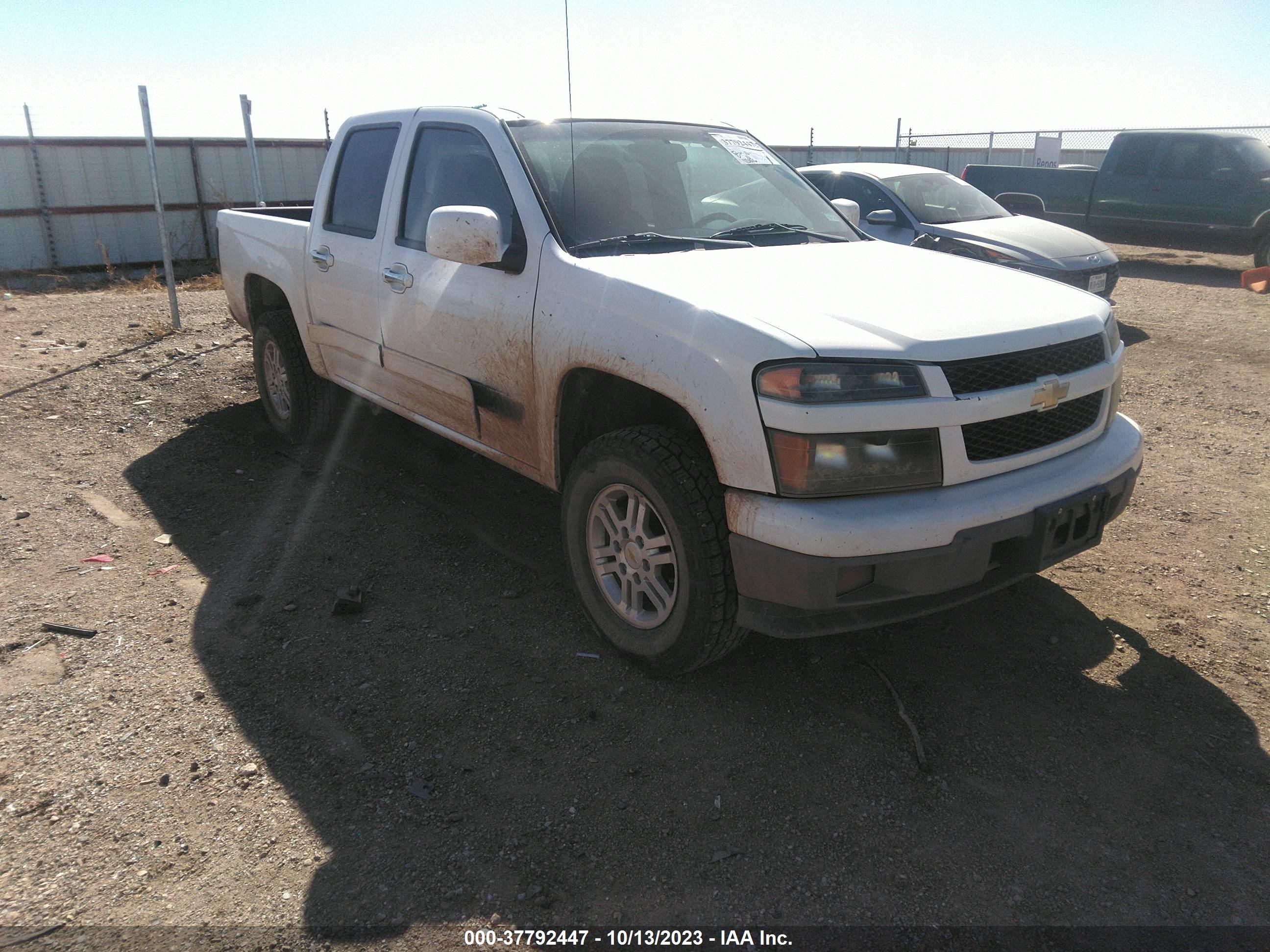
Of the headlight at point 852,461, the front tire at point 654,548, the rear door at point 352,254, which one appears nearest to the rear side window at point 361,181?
the rear door at point 352,254

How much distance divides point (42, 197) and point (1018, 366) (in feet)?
53.2

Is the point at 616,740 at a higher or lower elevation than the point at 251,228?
lower

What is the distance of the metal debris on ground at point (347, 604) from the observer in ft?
12.3

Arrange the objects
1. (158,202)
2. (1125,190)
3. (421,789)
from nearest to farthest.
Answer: (421,789)
(158,202)
(1125,190)

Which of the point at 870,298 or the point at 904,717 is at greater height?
the point at 870,298

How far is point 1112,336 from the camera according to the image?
332 centimetres

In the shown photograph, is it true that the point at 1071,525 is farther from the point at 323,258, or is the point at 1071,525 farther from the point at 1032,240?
the point at 1032,240

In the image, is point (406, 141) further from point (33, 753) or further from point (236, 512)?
point (33, 753)

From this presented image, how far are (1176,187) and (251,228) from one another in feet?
42.5

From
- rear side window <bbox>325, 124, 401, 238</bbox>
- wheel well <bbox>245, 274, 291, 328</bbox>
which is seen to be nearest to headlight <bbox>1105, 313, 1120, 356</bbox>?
rear side window <bbox>325, 124, 401, 238</bbox>

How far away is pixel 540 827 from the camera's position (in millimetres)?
2557

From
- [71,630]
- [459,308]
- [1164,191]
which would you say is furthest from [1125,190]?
[71,630]

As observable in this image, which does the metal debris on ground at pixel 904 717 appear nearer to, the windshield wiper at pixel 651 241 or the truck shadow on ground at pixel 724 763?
the truck shadow on ground at pixel 724 763

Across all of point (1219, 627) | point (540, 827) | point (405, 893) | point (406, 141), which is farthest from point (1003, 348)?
point (406, 141)
